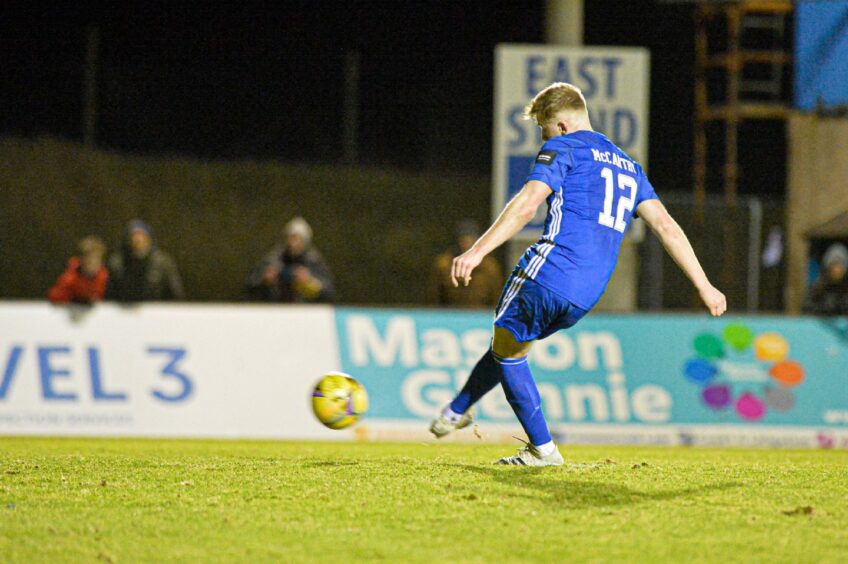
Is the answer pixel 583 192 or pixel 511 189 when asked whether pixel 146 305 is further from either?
pixel 583 192

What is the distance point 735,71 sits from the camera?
26516mm

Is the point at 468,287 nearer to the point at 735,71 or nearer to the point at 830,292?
the point at 830,292

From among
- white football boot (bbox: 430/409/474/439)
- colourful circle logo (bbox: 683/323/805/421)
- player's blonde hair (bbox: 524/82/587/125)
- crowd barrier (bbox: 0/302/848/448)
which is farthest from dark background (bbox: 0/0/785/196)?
player's blonde hair (bbox: 524/82/587/125)

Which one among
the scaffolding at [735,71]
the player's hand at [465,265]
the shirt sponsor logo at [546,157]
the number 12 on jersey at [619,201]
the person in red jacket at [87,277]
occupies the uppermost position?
the scaffolding at [735,71]

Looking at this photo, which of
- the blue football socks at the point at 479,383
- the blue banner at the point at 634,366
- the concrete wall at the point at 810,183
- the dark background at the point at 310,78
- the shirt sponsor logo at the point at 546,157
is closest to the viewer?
the shirt sponsor logo at the point at 546,157

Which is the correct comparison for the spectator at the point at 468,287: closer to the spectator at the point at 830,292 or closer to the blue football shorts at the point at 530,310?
the spectator at the point at 830,292

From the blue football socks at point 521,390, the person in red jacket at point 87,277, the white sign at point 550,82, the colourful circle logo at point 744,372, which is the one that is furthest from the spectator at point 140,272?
the blue football socks at point 521,390

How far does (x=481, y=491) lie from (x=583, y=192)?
1.78 m

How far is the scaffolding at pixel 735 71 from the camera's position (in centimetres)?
2639

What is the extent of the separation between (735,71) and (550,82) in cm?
1233

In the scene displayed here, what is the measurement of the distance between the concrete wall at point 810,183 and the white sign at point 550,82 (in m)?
8.40

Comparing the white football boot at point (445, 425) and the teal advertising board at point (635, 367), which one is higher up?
the white football boot at point (445, 425)


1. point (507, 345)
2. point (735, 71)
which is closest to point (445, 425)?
point (507, 345)

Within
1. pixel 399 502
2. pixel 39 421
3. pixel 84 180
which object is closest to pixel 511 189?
pixel 39 421
